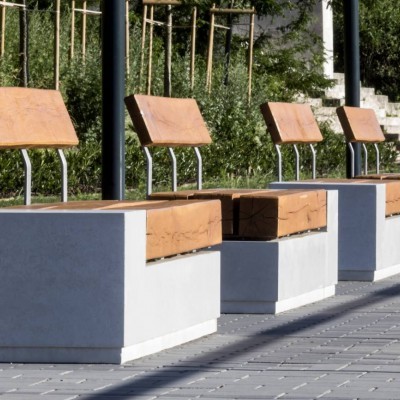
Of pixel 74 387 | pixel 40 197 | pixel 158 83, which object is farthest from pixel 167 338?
pixel 158 83

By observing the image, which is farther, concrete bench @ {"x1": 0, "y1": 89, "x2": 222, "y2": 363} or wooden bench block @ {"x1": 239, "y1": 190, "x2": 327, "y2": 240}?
wooden bench block @ {"x1": 239, "y1": 190, "x2": 327, "y2": 240}

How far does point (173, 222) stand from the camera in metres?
7.03

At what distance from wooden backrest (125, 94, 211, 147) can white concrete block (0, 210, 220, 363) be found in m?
2.89

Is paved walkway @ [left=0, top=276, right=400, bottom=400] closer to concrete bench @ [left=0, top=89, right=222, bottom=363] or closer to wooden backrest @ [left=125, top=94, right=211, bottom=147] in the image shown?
concrete bench @ [left=0, top=89, right=222, bottom=363]

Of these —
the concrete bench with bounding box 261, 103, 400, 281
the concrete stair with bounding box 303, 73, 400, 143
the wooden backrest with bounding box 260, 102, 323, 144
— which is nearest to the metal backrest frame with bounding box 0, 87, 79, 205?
the concrete bench with bounding box 261, 103, 400, 281

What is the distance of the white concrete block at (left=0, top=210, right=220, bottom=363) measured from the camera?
6488mm

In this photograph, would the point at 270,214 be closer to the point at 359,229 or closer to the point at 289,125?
the point at 359,229

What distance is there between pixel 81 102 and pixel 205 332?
13065 millimetres

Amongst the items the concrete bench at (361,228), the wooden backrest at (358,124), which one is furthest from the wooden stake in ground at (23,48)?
the concrete bench at (361,228)

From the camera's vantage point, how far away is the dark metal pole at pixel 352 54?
14359 mm

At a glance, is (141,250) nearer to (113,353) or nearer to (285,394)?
(113,353)

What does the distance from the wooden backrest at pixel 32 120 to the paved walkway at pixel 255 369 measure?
4.52ft

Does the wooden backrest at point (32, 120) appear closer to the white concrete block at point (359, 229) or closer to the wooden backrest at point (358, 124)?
the white concrete block at point (359, 229)

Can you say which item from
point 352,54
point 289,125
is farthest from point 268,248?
point 352,54
